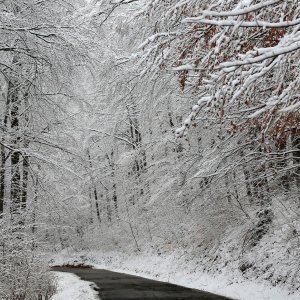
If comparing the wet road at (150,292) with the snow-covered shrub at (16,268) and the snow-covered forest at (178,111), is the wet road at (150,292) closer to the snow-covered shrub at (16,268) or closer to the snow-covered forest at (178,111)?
the snow-covered forest at (178,111)

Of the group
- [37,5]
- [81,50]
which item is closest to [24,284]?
[81,50]

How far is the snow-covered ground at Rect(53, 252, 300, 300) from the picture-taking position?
9.73 metres

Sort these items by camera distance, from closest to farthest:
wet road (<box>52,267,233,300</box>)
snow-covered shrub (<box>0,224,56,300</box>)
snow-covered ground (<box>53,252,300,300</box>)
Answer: snow-covered shrub (<box>0,224,56,300</box>)
snow-covered ground (<box>53,252,300,300</box>)
wet road (<box>52,267,233,300</box>)

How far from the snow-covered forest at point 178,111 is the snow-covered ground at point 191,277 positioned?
199 millimetres

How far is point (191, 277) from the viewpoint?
561 inches

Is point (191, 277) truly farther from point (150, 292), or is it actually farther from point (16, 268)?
point (16, 268)

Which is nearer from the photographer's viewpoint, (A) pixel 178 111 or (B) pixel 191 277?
(A) pixel 178 111

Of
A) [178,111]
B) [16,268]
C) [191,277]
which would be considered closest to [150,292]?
[191,277]

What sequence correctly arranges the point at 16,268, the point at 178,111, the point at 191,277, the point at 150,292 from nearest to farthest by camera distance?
the point at 16,268
the point at 150,292
the point at 178,111
the point at 191,277

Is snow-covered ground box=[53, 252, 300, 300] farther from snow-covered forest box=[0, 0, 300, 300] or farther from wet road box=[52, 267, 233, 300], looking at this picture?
wet road box=[52, 267, 233, 300]

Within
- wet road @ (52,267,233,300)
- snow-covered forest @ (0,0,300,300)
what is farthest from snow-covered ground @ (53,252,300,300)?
wet road @ (52,267,233,300)

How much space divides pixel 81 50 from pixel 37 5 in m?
1.31

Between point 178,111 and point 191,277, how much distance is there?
608cm

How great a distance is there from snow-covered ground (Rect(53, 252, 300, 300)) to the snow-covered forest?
0.20 meters
